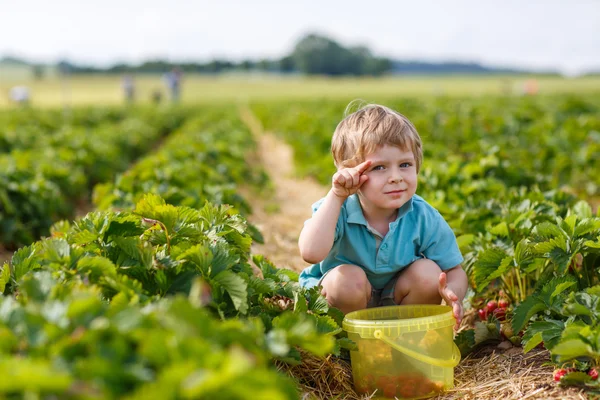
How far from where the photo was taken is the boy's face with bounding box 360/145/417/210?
9.71ft

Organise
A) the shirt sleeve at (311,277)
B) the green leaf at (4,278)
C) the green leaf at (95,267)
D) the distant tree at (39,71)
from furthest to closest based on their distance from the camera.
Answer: the distant tree at (39,71)
the shirt sleeve at (311,277)
the green leaf at (4,278)
the green leaf at (95,267)

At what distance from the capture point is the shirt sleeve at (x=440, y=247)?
3.17m

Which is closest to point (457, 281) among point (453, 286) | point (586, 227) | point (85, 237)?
point (453, 286)

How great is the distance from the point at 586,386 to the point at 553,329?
243 mm

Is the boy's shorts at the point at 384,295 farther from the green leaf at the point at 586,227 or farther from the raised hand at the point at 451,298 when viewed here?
the green leaf at the point at 586,227

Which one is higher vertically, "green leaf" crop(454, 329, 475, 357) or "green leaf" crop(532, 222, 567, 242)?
"green leaf" crop(532, 222, 567, 242)

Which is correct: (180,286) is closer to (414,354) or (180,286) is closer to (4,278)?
(4,278)

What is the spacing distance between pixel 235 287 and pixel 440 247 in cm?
127

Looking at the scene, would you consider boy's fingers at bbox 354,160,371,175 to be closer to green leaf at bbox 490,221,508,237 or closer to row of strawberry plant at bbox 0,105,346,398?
row of strawberry plant at bbox 0,105,346,398

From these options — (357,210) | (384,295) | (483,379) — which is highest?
(357,210)

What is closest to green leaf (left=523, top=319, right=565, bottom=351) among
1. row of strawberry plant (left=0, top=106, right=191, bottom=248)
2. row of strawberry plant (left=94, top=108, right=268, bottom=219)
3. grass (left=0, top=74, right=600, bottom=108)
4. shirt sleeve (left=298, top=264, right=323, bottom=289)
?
shirt sleeve (left=298, top=264, right=323, bottom=289)

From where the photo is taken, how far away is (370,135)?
2.96 m

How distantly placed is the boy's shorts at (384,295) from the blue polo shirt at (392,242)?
35mm

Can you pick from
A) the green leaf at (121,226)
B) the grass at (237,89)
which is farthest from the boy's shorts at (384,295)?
the grass at (237,89)
